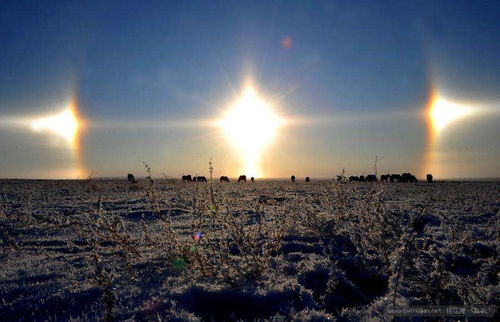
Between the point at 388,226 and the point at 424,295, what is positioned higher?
the point at 388,226

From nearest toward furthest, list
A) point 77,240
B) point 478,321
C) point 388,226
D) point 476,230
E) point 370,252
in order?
point 478,321
point 388,226
point 370,252
point 77,240
point 476,230

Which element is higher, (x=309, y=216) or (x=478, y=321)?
(x=309, y=216)

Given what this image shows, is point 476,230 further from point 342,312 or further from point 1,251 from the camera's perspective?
point 1,251

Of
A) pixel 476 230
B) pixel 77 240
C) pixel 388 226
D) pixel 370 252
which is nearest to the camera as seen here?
pixel 388 226

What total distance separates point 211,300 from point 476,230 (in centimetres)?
606

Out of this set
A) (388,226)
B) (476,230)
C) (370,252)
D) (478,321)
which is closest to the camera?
(478,321)

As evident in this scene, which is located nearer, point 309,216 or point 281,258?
point 281,258

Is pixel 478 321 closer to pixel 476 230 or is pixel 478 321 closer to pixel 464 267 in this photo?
pixel 464 267

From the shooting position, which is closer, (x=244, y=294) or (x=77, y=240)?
(x=244, y=294)

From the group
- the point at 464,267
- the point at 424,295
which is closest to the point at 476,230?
the point at 464,267

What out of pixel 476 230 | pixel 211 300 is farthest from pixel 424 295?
pixel 476 230

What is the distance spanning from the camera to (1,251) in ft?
18.0

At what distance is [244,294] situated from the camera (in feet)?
11.7

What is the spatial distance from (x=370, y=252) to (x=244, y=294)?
2576 millimetres
